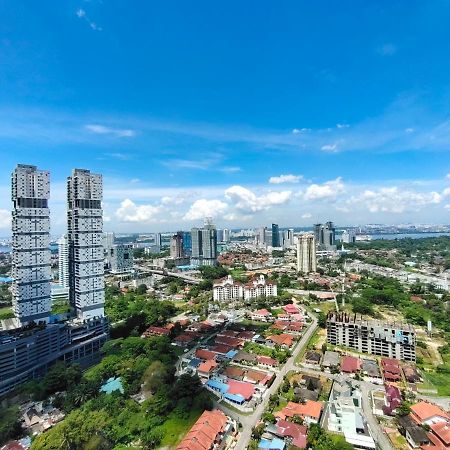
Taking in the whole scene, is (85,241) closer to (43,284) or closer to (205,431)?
(43,284)

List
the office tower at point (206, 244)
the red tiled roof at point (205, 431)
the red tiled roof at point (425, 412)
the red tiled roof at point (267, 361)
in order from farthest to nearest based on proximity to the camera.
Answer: the office tower at point (206, 244)
the red tiled roof at point (267, 361)
the red tiled roof at point (425, 412)
the red tiled roof at point (205, 431)

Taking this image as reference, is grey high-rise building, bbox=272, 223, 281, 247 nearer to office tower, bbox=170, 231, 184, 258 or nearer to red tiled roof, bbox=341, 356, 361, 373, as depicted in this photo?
office tower, bbox=170, 231, 184, 258

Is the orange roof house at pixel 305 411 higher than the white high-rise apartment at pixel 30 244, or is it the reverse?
the white high-rise apartment at pixel 30 244

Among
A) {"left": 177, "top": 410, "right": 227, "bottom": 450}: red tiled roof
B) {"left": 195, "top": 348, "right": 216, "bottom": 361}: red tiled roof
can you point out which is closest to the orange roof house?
{"left": 177, "top": 410, "right": 227, "bottom": 450}: red tiled roof

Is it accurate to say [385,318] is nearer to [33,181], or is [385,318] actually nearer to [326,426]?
[326,426]

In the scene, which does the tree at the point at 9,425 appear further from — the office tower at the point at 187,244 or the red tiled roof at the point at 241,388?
the office tower at the point at 187,244

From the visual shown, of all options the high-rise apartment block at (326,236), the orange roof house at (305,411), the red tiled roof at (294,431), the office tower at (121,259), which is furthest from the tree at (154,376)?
the high-rise apartment block at (326,236)

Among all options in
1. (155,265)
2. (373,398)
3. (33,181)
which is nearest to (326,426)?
(373,398)
